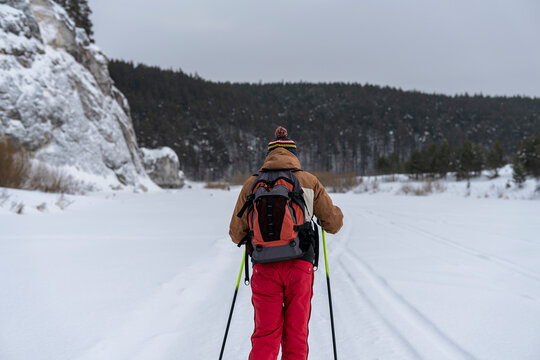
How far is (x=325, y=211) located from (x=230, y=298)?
2290 mm

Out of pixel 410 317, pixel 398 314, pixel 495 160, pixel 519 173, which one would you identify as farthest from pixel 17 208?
pixel 495 160

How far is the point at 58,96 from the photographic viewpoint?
2384 centimetres

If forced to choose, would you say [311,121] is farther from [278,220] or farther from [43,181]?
[278,220]

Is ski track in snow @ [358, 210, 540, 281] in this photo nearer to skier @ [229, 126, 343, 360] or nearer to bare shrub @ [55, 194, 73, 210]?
skier @ [229, 126, 343, 360]

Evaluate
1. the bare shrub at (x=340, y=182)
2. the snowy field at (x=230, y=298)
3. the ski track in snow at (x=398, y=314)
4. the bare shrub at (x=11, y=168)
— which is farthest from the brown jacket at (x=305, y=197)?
the bare shrub at (x=340, y=182)

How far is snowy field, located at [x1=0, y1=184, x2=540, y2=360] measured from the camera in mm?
2811

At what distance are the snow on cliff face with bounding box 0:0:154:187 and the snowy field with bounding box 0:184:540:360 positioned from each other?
58.4ft

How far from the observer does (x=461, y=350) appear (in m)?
2.71

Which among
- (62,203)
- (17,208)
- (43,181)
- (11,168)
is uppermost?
(11,168)

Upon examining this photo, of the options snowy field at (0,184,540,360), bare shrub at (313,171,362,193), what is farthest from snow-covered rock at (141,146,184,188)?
snowy field at (0,184,540,360)

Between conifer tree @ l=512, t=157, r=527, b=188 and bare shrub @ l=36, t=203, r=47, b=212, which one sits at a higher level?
conifer tree @ l=512, t=157, r=527, b=188

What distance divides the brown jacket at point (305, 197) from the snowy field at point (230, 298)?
1.25 m

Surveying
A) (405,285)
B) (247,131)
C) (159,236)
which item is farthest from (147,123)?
(405,285)

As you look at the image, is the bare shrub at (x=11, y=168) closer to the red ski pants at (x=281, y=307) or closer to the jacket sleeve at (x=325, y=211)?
the red ski pants at (x=281, y=307)
